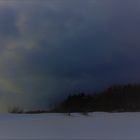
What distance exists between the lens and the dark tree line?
89cm

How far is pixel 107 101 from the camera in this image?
923mm

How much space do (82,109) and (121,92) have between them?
0.25m

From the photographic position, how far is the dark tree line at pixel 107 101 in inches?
35.1
